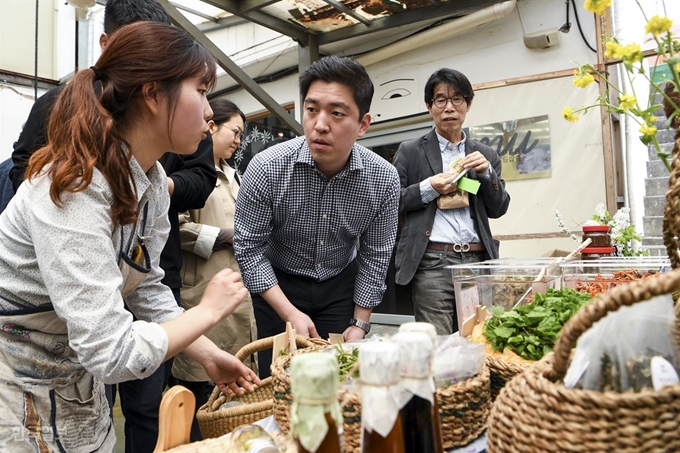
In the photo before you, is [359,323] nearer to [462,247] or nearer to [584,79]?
[462,247]

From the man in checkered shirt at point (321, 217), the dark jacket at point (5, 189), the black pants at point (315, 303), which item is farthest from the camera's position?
the black pants at point (315, 303)

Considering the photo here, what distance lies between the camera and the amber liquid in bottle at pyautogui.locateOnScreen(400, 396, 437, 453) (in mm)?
634

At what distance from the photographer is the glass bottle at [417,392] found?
0.58 m

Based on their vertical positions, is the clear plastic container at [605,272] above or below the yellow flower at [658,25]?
below

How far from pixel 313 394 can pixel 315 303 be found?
5.59 ft

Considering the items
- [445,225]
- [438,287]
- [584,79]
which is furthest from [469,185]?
[584,79]

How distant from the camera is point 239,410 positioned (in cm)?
129

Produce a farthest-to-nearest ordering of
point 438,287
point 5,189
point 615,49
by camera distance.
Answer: point 438,287
point 5,189
point 615,49

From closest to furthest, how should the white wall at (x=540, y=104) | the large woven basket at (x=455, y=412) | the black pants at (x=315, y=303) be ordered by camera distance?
1. the large woven basket at (x=455, y=412)
2. the black pants at (x=315, y=303)
3. the white wall at (x=540, y=104)

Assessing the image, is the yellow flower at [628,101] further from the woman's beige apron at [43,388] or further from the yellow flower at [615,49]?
the woman's beige apron at [43,388]

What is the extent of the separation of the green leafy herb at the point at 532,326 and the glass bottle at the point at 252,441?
619 mm

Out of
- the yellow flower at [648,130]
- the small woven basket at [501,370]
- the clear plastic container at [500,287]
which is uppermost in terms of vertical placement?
the yellow flower at [648,130]

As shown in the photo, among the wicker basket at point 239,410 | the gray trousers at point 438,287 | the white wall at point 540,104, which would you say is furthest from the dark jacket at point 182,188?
the white wall at point 540,104

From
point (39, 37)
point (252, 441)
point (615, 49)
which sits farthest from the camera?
point (39, 37)
